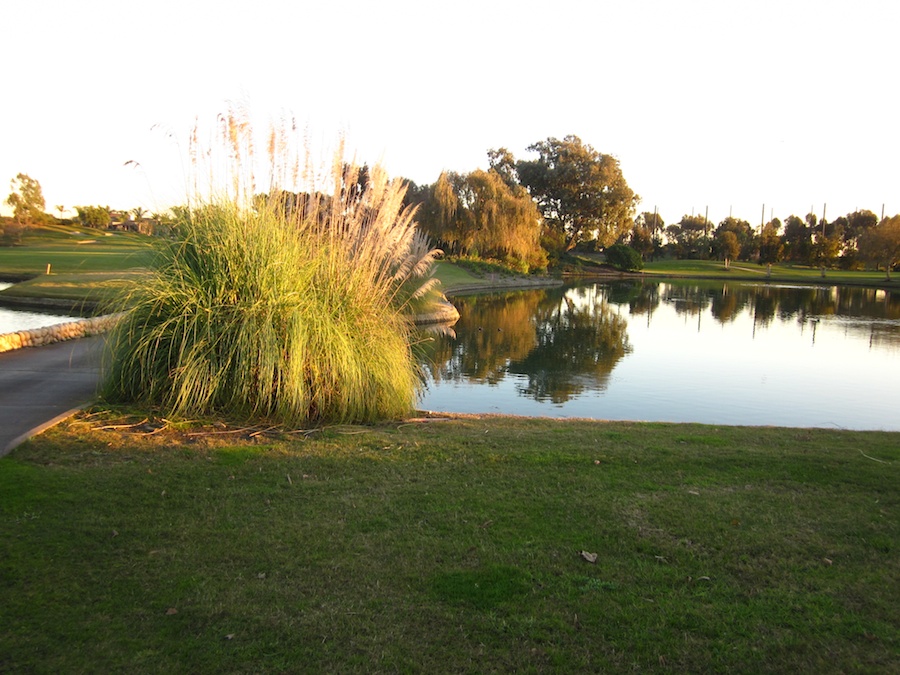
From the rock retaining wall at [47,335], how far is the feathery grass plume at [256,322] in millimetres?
2561

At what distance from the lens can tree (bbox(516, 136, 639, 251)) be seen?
66.2m

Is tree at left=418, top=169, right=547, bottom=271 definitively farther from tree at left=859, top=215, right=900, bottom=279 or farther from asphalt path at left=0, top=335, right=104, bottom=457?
asphalt path at left=0, top=335, right=104, bottom=457

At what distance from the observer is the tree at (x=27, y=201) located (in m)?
48.0

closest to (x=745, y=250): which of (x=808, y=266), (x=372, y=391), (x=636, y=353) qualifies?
(x=808, y=266)

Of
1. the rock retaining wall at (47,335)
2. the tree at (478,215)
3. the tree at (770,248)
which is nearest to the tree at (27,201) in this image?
the tree at (478,215)

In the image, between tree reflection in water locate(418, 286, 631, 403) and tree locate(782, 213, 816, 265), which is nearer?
tree reflection in water locate(418, 286, 631, 403)

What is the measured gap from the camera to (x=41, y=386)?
7.18m

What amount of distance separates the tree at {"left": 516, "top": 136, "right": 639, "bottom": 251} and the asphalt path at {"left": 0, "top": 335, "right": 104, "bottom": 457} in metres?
61.5

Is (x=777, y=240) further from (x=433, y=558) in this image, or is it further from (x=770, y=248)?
(x=433, y=558)

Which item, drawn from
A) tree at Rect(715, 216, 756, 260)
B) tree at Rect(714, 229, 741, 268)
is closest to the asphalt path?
tree at Rect(714, 229, 741, 268)

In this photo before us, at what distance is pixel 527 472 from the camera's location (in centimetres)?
520

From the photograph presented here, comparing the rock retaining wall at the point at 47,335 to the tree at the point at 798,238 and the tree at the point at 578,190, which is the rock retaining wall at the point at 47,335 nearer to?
the tree at the point at 578,190

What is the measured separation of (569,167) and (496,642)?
67111 mm

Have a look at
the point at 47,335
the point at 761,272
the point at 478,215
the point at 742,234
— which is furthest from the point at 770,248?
the point at 47,335
